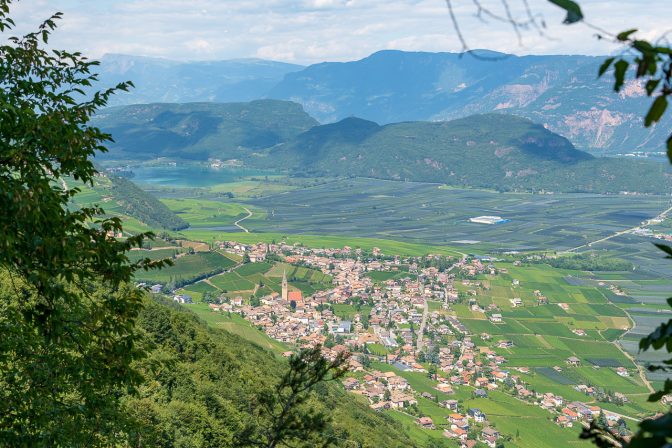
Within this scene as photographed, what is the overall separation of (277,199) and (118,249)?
12775cm

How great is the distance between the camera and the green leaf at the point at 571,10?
6.39 ft

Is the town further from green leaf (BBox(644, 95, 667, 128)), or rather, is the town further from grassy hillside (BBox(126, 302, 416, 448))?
green leaf (BBox(644, 95, 667, 128))

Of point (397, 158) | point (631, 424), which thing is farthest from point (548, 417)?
point (397, 158)

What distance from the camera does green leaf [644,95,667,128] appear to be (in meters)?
2.12

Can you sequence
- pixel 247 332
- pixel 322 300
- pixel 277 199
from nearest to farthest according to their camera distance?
pixel 247 332
pixel 322 300
pixel 277 199

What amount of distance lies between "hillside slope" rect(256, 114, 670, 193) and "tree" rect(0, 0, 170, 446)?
499ft

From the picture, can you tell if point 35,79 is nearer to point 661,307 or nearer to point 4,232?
point 4,232

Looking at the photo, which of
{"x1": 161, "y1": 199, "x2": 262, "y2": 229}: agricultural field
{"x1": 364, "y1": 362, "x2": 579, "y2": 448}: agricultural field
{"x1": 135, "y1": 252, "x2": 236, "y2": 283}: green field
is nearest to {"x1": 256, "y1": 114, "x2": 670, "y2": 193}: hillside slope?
{"x1": 161, "y1": 199, "x2": 262, "y2": 229}: agricultural field

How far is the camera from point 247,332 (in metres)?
53.2

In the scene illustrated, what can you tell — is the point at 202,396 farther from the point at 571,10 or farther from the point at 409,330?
the point at 409,330

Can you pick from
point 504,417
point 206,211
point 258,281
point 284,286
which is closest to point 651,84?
point 504,417

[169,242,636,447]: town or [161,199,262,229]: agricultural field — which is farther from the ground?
[161,199,262,229]: agricultural field

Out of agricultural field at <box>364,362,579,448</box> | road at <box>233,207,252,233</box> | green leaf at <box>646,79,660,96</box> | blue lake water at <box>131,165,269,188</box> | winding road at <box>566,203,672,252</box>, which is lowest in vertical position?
winding road at <box>566,203,672,252</box>

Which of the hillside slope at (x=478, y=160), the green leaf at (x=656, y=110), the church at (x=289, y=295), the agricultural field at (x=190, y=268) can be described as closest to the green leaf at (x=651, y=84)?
the green leaf at (x=656, y=110)
